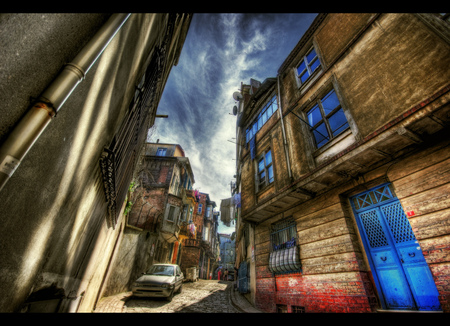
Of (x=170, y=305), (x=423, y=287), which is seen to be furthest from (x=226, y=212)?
(x=423, y=287)

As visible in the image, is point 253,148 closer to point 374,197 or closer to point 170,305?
point 374,197

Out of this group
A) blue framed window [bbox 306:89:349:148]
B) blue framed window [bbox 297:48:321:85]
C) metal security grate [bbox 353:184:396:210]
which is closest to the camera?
metal security grate [bbox 353:184:396:210]

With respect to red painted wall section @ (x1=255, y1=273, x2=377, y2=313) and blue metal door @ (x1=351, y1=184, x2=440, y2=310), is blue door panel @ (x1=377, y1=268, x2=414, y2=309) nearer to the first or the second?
blue metal door @ (x1=351, y1=184, x2=440, y2=310)

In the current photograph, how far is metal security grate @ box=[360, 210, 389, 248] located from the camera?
17.2 ft

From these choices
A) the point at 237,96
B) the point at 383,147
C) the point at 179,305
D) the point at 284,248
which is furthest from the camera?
the point at 237,96

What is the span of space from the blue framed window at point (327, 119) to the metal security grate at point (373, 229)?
2.79m

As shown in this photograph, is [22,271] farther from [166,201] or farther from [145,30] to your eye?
[166,201]

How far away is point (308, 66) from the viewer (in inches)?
361

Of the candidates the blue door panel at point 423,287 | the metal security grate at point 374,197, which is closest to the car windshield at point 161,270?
the metal security grate at point 374,197

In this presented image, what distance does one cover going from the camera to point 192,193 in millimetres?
26094

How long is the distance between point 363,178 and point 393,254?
2.10 m

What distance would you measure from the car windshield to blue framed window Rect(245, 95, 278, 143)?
9.00 metres

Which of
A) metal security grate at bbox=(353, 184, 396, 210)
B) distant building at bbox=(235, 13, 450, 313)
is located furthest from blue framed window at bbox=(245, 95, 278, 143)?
metal security grate at bbox=(353, 184, 396, 210)

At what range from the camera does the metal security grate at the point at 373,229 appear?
5228mm
